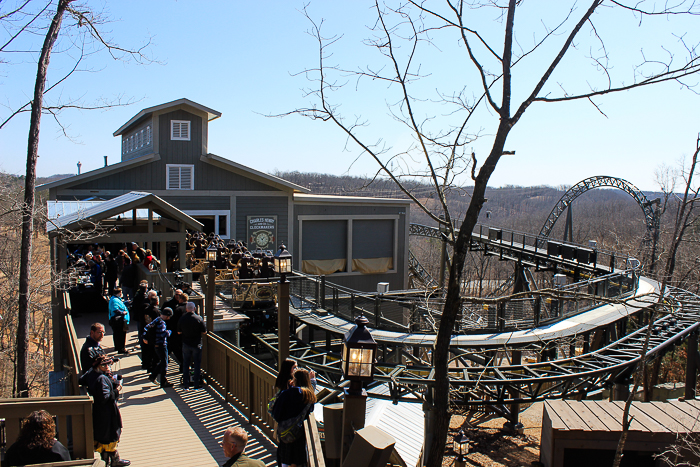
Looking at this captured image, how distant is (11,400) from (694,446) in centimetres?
942

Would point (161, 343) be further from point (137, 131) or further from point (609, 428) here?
point (137, 131)

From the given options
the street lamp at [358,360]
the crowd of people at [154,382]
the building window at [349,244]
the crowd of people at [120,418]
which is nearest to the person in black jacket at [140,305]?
the crowd of people at [154,382]

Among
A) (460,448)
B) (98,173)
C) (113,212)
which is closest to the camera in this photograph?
(113,212)

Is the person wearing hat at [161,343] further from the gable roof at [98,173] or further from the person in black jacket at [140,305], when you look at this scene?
the gable roof at [98,173]

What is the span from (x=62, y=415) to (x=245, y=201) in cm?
1735

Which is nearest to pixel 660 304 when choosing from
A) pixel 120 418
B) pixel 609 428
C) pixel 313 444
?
pixel 609 428

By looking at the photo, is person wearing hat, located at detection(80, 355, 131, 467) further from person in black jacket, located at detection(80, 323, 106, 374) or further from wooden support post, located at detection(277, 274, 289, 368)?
wooden support post, located at detection(277, 274, 289, 368)

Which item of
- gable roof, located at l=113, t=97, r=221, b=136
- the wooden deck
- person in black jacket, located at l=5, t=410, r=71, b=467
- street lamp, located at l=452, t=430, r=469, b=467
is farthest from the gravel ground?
gable roof, located at l=113, t=97, r=221, b=136

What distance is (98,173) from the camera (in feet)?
63.2

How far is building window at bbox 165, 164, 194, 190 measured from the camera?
21047 millimetres

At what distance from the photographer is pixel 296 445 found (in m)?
5.45

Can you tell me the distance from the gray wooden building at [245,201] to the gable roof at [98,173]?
0.04 m

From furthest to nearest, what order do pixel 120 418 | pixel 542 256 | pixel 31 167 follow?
1. pixel 542 256
2. pixel 31 167
3. pixel 120 418

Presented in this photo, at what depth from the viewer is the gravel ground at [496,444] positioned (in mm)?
15359
